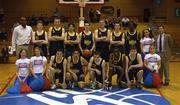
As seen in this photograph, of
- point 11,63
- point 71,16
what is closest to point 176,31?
point 71,16

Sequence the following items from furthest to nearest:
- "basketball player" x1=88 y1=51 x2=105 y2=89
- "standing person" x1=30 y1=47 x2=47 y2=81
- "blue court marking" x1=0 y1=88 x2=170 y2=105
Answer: "basketball player" x1=88 y1=51 x2=105 y2=89, "standing person" x1=30 y1=47 x2=47 y2=81, "blue court marking" x1=0 y1=88 x2=170 y2=105

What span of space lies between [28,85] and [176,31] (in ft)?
45.7

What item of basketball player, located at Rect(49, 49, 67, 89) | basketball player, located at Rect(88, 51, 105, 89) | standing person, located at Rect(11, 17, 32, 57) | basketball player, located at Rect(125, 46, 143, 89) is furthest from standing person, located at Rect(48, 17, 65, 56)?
basketball player, located at Rect(125, 46, 143, 89)

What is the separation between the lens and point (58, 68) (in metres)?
10.4

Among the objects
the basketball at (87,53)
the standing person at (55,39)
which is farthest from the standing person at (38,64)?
the basketball at (87,53)

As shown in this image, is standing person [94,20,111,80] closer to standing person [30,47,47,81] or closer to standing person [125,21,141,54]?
standing person [125,21,141,54]

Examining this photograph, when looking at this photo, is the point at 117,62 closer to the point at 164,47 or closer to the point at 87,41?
the point at 87,41

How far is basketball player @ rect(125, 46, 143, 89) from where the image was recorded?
10492mm

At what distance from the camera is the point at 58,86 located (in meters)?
10.5

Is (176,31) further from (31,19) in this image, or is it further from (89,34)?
(89,34)

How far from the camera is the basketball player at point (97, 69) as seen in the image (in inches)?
408

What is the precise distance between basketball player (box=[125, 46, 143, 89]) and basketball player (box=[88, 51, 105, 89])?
2.10 feet

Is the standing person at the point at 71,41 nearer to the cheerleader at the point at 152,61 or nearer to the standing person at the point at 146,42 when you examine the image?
the standing person at the point at 146,42

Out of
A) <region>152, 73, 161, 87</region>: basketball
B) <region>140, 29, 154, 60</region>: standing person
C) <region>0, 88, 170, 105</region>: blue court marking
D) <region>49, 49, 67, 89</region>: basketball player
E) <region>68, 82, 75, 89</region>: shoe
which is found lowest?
<region>0, 88, 170, 105</region>: blue court marking
